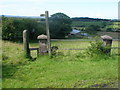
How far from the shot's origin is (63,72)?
180 inches

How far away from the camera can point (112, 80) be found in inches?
159

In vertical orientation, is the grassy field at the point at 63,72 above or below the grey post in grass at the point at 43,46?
below

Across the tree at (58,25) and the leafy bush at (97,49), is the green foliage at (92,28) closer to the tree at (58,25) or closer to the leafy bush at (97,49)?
the leafy bush at (97,49)

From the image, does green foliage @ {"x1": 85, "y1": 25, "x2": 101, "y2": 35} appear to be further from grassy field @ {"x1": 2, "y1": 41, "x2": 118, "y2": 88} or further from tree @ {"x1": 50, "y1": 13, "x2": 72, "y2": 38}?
tree @ {"x1": 50, "y1": 13, "x2": 72, "y2": 38}

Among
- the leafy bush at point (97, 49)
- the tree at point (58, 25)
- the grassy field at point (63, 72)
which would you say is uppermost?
the tree at point (58, 25)

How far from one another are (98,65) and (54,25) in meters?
22.9

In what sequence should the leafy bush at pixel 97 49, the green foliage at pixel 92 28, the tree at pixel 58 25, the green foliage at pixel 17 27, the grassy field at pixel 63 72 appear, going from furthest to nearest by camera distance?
the tree at pixel 58 25
the green foliage at pixel 17 27
the green foliage at pixel 92 28
the leafy bush at pixel 97 49
the grassy field at pixel 63 72

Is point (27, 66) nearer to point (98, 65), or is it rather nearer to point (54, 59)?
point (54, 59)

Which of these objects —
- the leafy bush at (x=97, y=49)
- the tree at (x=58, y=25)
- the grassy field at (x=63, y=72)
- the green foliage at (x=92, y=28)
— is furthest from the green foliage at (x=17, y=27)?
the leafy bush at (x=97, y=49)

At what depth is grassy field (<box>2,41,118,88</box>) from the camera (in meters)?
3.78

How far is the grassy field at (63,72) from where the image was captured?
12.4 ft

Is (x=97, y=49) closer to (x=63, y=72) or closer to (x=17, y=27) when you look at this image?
(x=63, y=72)

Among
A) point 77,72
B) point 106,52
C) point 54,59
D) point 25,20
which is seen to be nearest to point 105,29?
point 106,52

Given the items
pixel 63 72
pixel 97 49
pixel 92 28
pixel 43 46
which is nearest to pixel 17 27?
pixel 92 28
